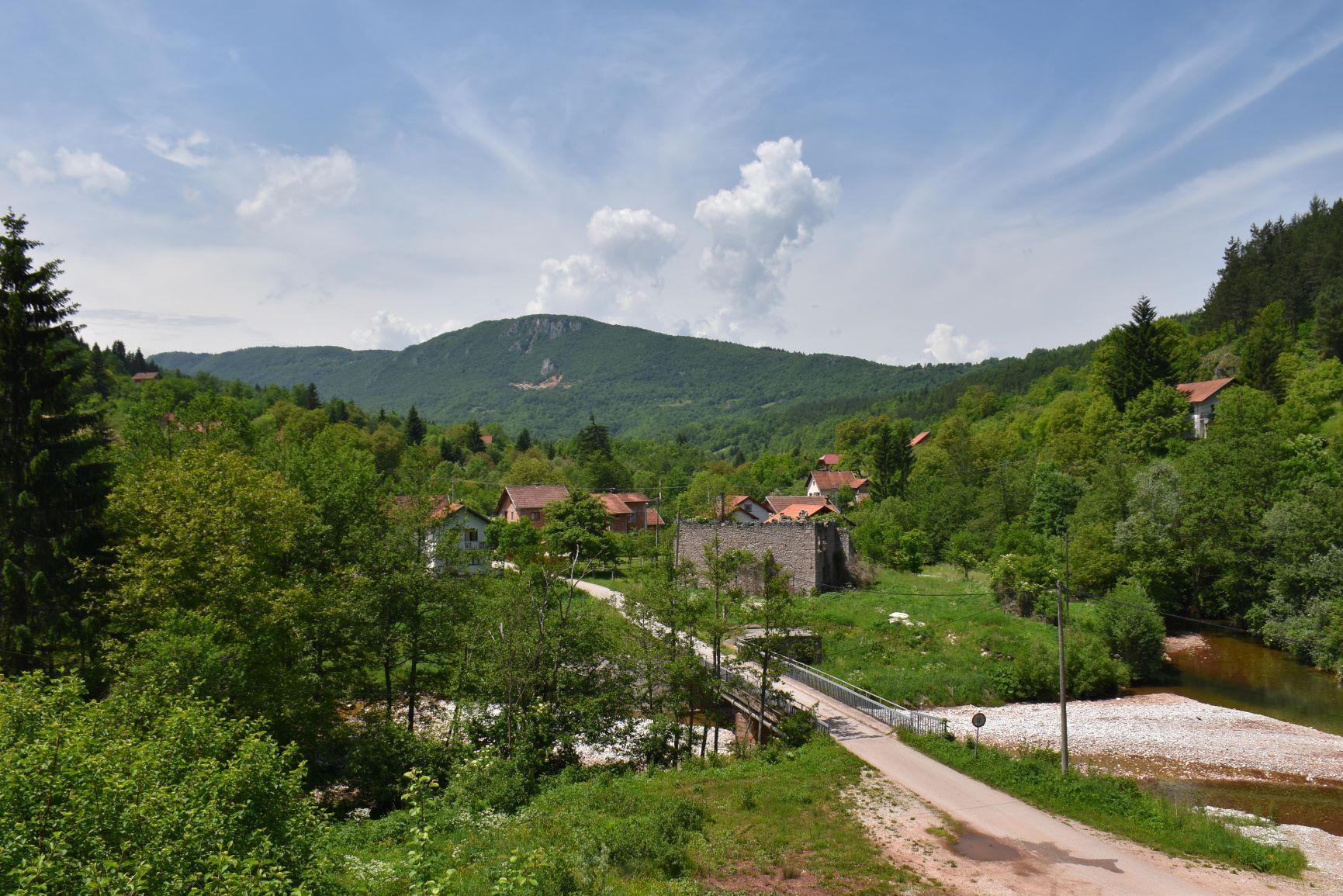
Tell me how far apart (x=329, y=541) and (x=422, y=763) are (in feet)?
29.9

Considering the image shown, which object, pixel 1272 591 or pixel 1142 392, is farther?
pixel 1142 392

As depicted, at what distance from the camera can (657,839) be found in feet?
47.3

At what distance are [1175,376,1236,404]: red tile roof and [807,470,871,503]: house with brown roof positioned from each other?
32428mm

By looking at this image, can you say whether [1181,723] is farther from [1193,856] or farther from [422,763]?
[422,763]

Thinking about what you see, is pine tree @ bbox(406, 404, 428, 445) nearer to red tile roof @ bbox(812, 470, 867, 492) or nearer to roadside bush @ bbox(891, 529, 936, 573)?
red tile roof @ bbox(812, 470, 867, 492)

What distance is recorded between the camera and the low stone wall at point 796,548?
4253 centimetres

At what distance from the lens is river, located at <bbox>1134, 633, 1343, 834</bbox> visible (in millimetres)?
20641

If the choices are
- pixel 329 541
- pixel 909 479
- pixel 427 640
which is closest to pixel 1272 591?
pixel 909 479

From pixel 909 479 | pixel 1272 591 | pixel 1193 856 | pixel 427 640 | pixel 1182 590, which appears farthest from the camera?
pixel 909 479

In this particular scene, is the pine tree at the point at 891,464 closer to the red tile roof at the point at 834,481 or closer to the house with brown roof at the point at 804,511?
the house with brown roof at the point at 804,511

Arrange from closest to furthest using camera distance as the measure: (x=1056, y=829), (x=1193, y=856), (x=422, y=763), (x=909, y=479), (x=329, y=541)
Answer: (x=1193, y=856), (x=1056, y=829), (x=422, y=763), (x=329, y=541), (x=909, y=479)

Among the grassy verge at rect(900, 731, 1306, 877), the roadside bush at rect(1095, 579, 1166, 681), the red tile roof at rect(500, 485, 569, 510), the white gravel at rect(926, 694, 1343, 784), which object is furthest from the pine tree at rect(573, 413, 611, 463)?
the grassy verge at rect(900, 731, 1306, 877)

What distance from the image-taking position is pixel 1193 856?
604 inches

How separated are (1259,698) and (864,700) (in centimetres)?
1807
